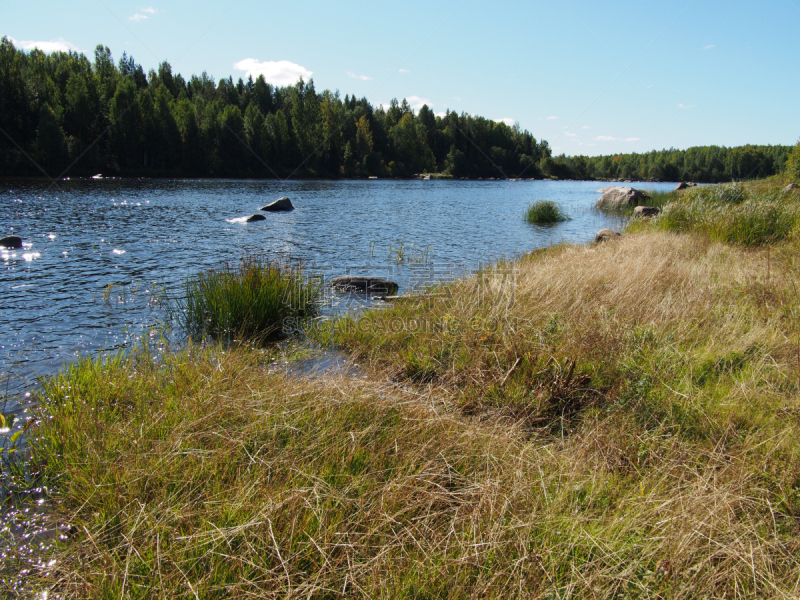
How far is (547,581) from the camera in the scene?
2316mm

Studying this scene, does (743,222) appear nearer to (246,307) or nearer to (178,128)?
(246,307)

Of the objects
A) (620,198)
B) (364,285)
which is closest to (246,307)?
(364,285)

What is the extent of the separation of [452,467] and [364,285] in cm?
741

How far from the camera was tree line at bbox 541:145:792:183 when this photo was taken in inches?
4998

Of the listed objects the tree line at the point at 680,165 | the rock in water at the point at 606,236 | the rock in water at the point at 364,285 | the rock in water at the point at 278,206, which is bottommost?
the rock in water at the point at 364,285

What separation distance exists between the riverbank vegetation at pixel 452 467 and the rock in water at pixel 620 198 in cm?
2824

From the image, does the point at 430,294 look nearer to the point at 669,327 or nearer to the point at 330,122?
the point at 669,327

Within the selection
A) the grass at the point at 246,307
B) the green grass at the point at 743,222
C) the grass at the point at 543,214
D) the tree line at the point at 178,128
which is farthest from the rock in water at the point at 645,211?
the tree line at the point at 178,128

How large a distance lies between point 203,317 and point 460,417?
182 inches

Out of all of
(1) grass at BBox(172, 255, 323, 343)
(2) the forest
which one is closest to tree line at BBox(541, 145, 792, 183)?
(2) the forest

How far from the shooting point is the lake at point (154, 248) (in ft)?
25.5

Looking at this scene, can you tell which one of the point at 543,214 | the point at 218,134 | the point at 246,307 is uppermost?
the point at 218,134

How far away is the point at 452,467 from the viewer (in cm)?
320

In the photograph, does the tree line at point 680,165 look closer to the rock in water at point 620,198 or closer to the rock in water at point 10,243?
the rock in water at point 620,198
